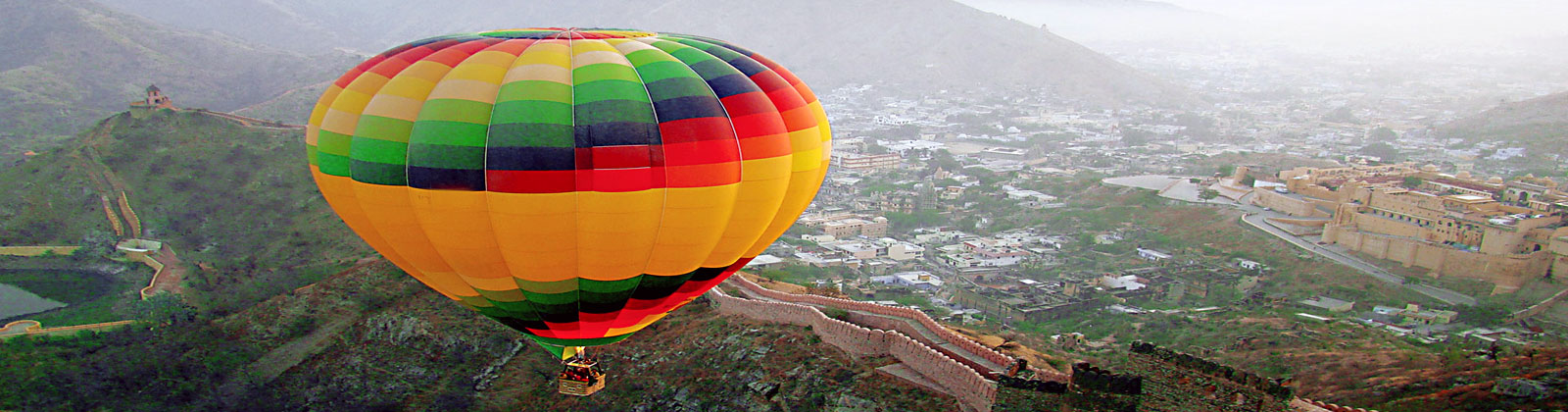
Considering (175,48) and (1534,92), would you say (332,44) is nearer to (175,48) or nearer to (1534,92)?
(175,48)

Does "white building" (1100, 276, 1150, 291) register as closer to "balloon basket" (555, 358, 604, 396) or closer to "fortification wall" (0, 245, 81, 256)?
"balloon basket" (555, 358, 604, 396)

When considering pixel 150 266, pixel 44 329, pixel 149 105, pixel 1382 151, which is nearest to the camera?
pixel 44 329

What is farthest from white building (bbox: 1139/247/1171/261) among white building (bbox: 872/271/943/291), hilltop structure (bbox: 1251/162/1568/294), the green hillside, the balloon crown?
the balloon crown

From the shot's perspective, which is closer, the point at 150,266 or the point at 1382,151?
the point at 150,266

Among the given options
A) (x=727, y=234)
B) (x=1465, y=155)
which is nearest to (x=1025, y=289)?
(x=727, y=234)

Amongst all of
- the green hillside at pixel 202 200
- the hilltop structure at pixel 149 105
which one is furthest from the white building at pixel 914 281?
the hilltop structure at pixel 149 105

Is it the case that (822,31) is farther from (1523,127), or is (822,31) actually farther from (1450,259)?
(1450,259)

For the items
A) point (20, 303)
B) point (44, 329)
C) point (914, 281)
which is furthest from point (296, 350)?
point (914, 281)
